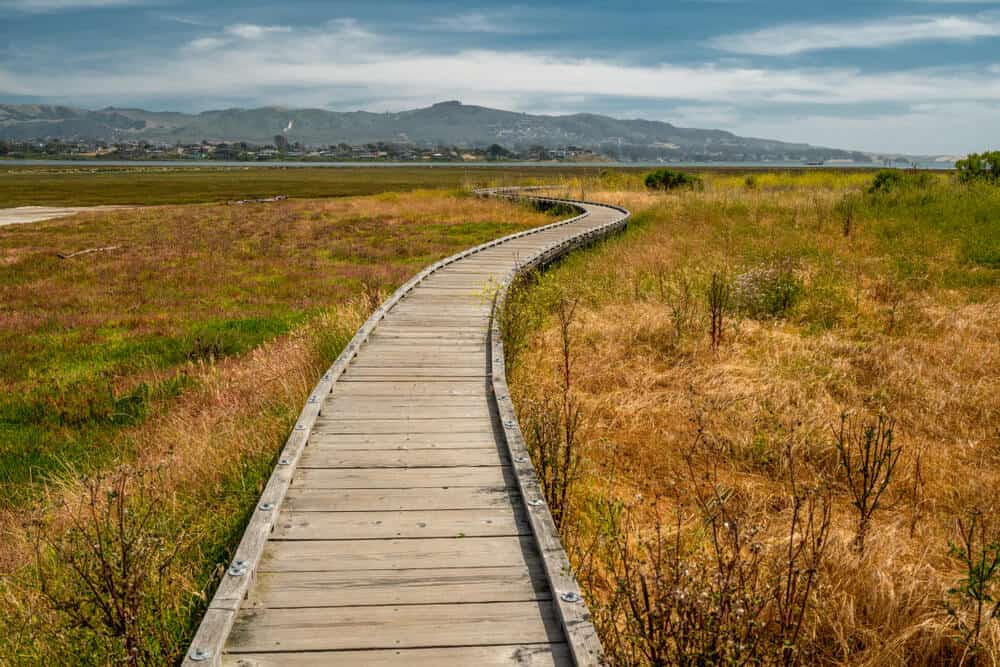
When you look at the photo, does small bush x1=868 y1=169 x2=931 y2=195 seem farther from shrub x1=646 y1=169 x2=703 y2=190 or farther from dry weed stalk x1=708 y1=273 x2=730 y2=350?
dry weed stalk x1=708 y1=273 x2=730 y2=350

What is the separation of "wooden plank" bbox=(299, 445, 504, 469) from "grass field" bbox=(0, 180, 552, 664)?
572mm

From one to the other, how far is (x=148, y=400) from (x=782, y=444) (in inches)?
306

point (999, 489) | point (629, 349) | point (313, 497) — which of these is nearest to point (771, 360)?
point (629, 349)

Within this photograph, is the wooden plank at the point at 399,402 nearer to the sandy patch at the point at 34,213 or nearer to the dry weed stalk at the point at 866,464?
the dry weed stalk at the point at 866,464

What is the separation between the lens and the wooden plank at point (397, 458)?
4.75 meters

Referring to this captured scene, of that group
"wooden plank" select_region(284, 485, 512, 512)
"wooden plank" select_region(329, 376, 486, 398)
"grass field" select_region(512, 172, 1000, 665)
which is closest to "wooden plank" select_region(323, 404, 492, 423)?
"wooden plank" select_region(329, 376, 486, 398)

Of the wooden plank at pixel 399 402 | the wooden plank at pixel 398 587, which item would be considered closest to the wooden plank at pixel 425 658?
the wooden plank at pixel 398 587

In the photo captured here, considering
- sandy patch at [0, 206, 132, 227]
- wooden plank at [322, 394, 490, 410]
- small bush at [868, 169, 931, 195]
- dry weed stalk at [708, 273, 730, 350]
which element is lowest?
wooden plank at [322, 394, 490, 410]

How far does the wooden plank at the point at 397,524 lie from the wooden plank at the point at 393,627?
668mm

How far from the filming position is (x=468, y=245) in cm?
2202

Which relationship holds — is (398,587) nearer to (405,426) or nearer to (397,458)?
(397,458)

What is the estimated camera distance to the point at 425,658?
9.23 ft

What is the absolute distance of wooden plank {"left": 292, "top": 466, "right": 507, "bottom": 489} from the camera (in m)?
4.43

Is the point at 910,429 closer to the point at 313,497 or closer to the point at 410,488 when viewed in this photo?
the point at 410,488
